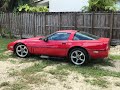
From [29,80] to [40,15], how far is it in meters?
8.11

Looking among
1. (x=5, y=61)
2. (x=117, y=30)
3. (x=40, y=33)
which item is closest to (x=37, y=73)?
(x=5, y=61)

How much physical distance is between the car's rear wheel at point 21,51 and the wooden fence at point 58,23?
4.33 metres

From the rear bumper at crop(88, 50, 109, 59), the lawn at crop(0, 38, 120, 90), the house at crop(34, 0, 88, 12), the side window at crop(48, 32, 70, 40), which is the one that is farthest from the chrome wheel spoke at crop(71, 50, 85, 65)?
the house at crop(34, 0, 88, 12)

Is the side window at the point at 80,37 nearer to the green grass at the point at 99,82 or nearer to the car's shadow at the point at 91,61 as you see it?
the car's shadow at the point at 91,61

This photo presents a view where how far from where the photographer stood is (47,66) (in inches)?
367

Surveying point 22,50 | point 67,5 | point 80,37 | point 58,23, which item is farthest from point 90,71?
point 67,5

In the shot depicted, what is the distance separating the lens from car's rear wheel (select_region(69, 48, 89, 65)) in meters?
9.36

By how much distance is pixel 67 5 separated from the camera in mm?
19312

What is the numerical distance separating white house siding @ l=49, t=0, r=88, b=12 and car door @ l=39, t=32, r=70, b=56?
879 cm

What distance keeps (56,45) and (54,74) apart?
1.80 meters

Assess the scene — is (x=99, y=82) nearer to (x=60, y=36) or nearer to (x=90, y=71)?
(x=90, y=71)

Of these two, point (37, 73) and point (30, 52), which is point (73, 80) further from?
point (30, 52)

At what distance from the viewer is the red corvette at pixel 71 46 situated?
30.3 feet

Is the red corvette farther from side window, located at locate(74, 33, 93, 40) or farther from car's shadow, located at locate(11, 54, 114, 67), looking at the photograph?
car's shadow, located at locate(11, 54, 114, 67)
